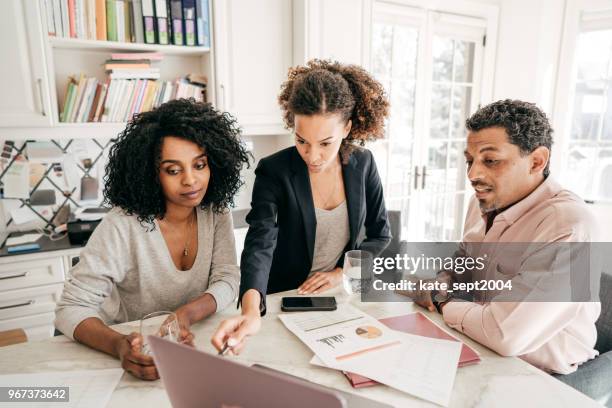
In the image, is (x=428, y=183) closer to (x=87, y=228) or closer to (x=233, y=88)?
(x=233, y=88)

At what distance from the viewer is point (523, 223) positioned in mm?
1223

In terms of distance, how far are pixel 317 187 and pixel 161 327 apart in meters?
0.87

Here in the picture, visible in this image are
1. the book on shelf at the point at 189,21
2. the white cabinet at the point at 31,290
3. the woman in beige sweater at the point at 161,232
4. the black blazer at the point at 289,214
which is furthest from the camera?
the book on shelf at the point at 189,21

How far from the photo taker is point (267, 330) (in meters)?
1.11

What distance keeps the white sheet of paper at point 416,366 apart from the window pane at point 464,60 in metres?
3.02

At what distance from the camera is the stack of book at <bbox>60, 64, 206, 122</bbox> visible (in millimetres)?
2301

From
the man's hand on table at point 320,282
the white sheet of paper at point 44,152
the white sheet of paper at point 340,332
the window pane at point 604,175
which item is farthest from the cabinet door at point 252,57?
the window pane at point 604,175

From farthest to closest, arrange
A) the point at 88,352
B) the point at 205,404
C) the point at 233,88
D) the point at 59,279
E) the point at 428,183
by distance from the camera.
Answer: the point at 428,183
the point at 233,88
the point at 59,279
the point at 88,352
the point at 205,404

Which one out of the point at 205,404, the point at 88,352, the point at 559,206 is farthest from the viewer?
the point at 559,206

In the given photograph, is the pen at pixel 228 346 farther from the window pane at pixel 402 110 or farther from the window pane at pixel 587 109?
the window pane at pixel 587 109

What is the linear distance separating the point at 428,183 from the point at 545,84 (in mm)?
1316

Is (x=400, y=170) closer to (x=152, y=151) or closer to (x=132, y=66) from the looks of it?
(x=132, y=66)

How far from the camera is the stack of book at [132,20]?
216 centimetres

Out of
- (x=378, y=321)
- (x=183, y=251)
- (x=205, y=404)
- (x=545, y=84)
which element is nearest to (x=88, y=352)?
(x=183, y=251)
